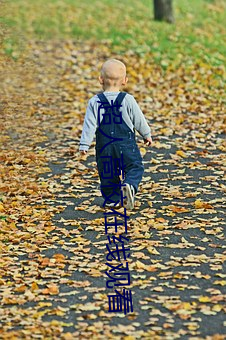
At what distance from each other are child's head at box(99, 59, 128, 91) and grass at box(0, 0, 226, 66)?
27.2 ft

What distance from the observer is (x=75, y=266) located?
634 centimetres

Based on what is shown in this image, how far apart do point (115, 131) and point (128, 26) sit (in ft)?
34.9

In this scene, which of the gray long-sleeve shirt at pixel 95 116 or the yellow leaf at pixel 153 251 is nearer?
the yellow leaf at pixel 153 251

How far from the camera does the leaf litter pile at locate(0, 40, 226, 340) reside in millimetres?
5332

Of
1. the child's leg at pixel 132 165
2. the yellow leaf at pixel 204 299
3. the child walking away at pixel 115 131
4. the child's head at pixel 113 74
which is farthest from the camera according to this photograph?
the child's leg at pixel 132 165

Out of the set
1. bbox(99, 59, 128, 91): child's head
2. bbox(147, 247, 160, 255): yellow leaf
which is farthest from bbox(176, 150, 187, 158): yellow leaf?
bbox(147, 247, 160, 255): yellow leaf

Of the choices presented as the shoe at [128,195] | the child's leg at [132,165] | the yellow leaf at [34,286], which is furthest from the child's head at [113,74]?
the yellow leaf at [34,286]

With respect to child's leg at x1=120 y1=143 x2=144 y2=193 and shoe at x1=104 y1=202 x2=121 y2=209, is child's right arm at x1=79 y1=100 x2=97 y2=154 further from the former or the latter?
shoe at x1=104 y1=202 x2=121 y2=209

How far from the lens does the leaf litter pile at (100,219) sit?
533cm

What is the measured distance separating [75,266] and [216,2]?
1779 cm

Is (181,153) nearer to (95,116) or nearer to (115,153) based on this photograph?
(115,153)

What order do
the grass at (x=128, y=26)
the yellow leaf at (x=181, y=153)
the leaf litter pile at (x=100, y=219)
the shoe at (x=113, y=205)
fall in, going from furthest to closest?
the grass at (x=128, y=26), the yellow leaf at (x=181, y=153), the shoe at (x=113, y=205), the leaf litter pile at (x=100, y=219)

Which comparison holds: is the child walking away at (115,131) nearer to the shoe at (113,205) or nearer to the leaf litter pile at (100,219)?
the shoe at (113,205)

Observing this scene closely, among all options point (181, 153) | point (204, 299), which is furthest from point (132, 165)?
point (181, 153)
